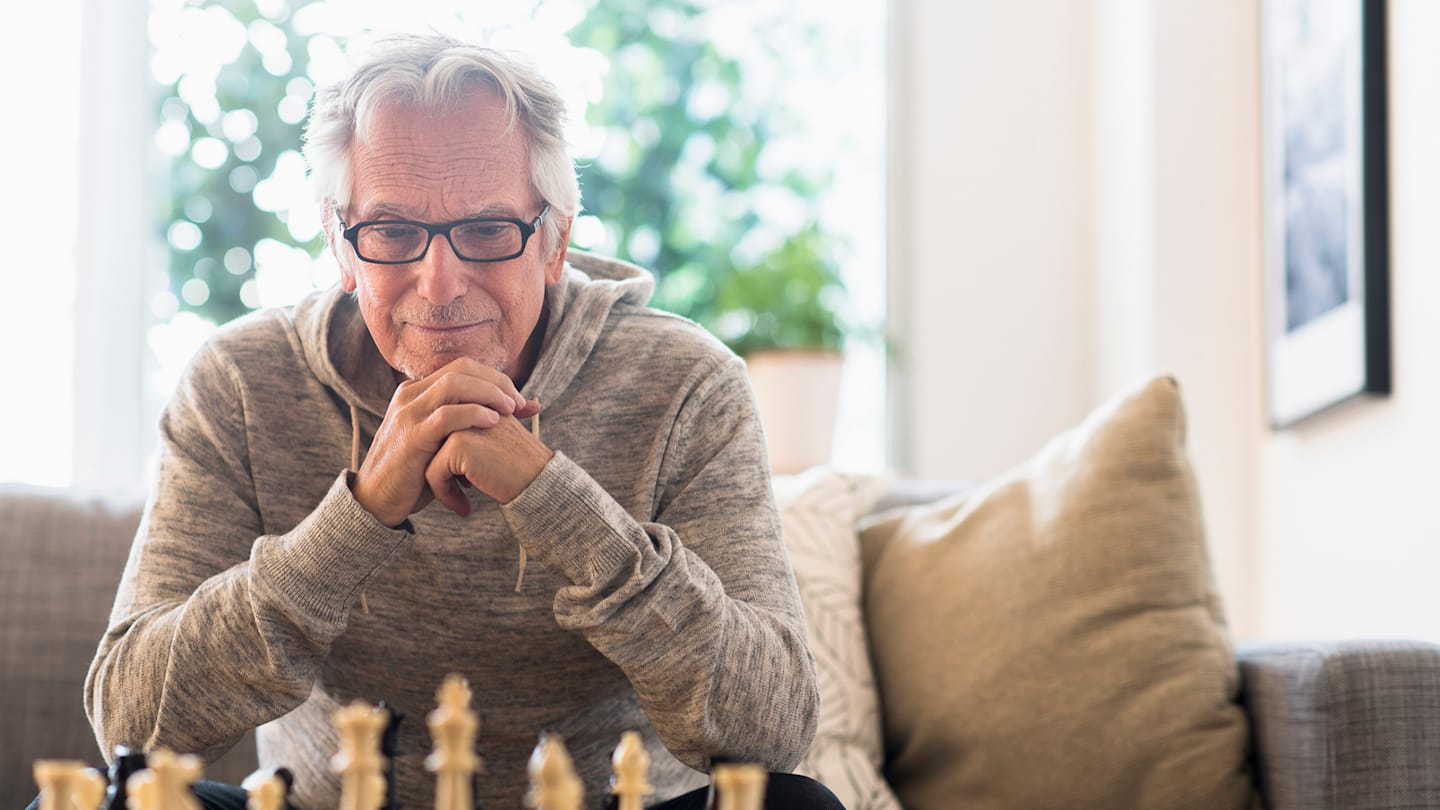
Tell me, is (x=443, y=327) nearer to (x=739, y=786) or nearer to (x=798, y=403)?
(x=739, y=786)

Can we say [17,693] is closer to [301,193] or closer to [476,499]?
[476,499]

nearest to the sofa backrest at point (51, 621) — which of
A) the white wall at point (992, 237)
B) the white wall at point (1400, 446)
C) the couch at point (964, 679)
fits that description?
the couch at point (964, 679)

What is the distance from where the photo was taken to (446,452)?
1223 mm

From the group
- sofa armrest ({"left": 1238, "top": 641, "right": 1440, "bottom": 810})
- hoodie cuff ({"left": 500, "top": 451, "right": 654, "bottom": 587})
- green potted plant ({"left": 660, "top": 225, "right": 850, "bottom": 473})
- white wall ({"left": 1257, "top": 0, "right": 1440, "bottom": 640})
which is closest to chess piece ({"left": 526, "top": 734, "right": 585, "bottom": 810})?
hoodie cuff ({"left": 500, "top": 451, "right": 654, "bottom": 587})

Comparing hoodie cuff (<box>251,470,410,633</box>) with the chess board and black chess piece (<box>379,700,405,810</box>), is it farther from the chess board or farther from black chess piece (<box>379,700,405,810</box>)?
the chess board

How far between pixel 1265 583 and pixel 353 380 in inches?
75.4

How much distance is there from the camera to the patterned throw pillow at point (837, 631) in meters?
1.79

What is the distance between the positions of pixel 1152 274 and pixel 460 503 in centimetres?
199

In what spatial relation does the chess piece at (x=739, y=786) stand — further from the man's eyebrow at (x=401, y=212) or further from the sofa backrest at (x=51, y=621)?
the sofa backrest at (x=51, y=621)

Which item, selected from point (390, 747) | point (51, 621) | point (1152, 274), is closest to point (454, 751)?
point (390, 747)

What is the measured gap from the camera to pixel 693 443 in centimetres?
151

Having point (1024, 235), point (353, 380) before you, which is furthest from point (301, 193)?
point (353, 380)

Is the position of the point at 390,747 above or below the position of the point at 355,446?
below

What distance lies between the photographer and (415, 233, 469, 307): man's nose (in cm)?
133
